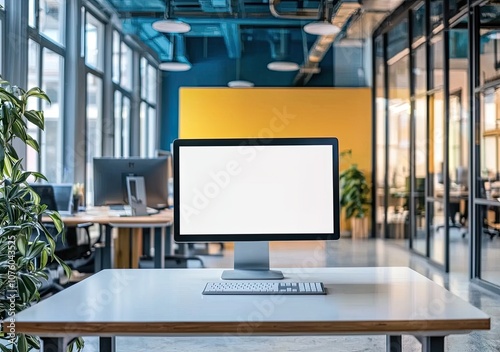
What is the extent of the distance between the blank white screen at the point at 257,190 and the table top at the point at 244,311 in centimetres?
22

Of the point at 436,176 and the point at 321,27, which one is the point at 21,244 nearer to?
the point at 321,27

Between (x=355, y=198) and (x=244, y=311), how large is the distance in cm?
810

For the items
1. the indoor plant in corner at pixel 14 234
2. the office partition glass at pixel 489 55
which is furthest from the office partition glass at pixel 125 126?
the indoor plant in corner at pixel 14 234

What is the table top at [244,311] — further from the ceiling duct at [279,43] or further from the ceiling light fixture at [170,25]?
the ceiling duct at [279,43]

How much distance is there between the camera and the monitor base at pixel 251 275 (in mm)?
1787

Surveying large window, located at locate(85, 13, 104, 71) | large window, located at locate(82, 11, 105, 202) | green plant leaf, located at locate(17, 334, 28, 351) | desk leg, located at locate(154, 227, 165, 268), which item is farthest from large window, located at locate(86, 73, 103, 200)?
green plant leaf, located at locate(17, 334, 28, 351)

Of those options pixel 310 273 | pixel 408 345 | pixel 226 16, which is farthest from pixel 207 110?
pixel 310 273

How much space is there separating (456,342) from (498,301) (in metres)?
1.38

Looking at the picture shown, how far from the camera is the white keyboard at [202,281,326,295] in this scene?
62.4 inches

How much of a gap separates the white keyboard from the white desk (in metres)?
0.03

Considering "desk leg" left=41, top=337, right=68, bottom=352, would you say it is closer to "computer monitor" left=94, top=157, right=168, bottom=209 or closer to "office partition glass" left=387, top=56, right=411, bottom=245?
"computer monitor" left=94, top=157, right=168, bottom=209

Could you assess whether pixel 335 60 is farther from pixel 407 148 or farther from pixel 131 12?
pixel 131 12

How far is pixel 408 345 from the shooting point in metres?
3.28

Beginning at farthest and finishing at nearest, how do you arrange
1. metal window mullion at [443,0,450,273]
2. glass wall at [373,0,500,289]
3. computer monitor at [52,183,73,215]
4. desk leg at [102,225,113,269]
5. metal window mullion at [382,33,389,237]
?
metal window mullion at [382,33,389,237] → metal window mullion at [443,0,450,273] → glass wall at [373,0,500,289] → computer monitor at [52,183,73,215] → desk leg at [102,225,113,269]
